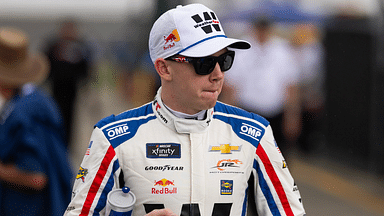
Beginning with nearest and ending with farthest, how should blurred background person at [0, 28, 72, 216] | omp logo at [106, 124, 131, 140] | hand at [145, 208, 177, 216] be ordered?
hand at [145, 208, 177, 216], omp logo at [106, 124, 131, 140], blurred background person at [0, 28, 72, 216]

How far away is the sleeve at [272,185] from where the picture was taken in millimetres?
2641

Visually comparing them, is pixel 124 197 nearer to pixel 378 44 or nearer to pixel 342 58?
pixel 378 44

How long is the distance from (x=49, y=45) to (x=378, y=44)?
5309 millimetres

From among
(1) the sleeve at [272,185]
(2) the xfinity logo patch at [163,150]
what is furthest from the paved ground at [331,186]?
(2) the xfinity logo patch at [163,150]

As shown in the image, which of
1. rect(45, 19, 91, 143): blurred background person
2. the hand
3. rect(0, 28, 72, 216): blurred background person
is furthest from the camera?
rect(45, 19, 91, 143): blurred background person

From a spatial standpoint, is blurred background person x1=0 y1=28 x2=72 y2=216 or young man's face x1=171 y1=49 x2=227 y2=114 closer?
young man's face x1=171 y1=49 x2=227 y2=114

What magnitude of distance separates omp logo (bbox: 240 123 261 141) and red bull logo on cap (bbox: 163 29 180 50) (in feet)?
1.65

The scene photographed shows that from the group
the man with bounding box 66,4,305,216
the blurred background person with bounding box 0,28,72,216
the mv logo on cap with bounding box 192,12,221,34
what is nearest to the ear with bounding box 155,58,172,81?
the man with bounding box 66,4,305,216

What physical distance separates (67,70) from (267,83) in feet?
13.0

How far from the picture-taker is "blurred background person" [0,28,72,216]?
4172mm

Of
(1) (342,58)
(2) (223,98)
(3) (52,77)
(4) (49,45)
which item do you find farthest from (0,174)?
(1) (342,58)

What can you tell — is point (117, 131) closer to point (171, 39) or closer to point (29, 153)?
point (171, 39)

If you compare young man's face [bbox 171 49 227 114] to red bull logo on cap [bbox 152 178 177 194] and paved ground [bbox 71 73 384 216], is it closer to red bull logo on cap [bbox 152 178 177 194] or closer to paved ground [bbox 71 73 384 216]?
red bull logo on cap [bbox 152 178 177 194]

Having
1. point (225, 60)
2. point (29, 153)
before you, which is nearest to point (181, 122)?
point (225, 60)
